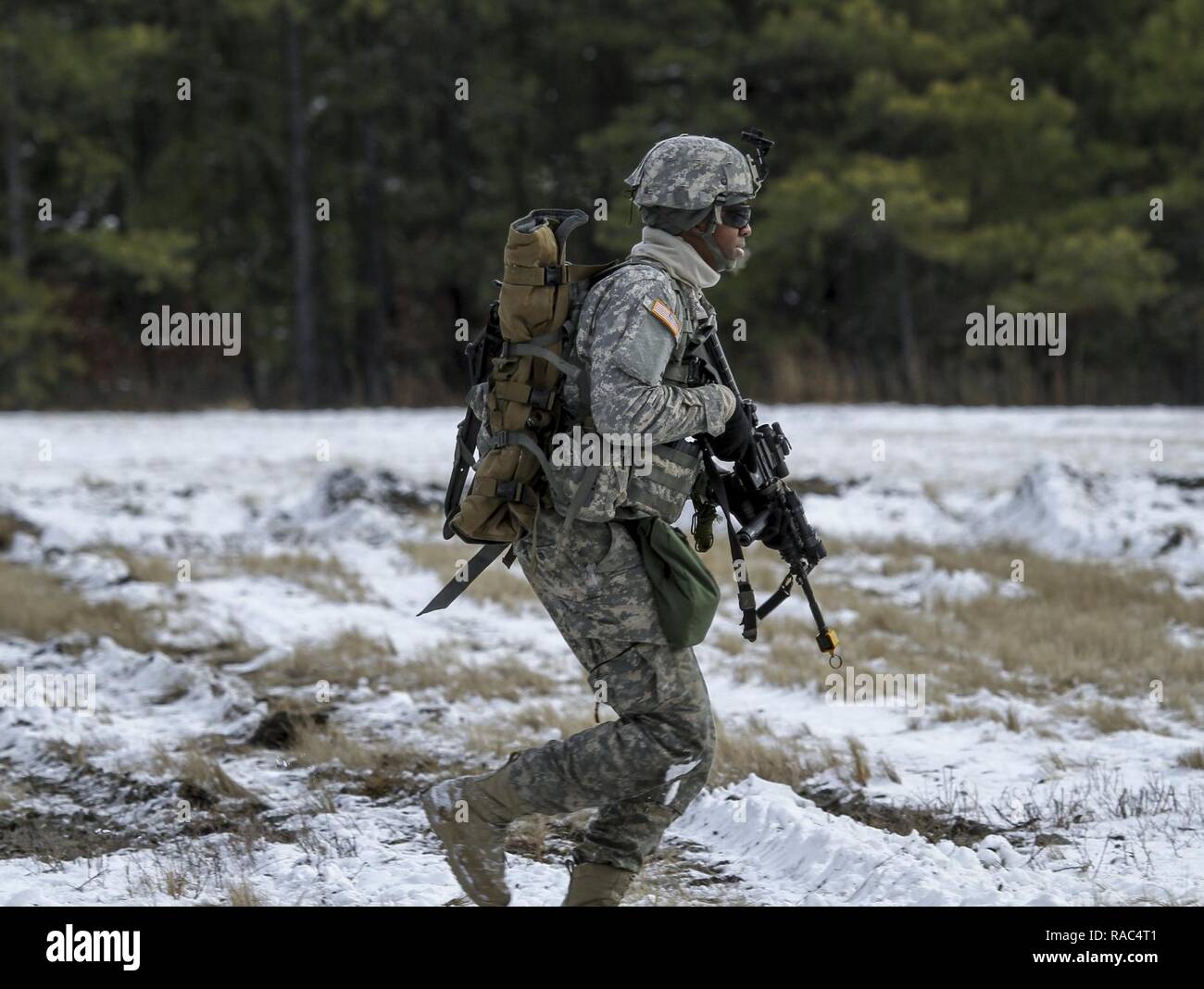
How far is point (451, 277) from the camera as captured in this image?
26.2m

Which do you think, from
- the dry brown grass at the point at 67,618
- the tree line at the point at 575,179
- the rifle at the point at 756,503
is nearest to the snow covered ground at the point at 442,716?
the dry brown grass at the point at 67,618

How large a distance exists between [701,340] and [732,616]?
16.8ft

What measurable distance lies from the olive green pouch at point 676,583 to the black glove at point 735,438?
0.32 metres

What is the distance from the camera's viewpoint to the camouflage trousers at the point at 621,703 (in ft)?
12.9

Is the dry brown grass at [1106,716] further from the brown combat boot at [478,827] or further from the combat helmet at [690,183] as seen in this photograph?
the combat helmet at [690,183]

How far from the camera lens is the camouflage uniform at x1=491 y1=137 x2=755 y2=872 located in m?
3.85

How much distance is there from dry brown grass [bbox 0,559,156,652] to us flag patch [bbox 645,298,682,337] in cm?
503

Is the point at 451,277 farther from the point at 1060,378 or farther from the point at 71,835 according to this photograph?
the point at 71,835

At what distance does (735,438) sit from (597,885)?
130 centimetres

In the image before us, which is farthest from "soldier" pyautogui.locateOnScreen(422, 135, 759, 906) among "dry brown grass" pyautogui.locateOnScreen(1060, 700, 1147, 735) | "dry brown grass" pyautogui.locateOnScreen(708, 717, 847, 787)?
"dry brown grass" pyautogui.locateOnScreen(1060, 700, 1147, 735)

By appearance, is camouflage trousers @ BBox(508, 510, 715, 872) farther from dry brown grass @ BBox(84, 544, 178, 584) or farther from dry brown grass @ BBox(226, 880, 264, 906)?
dry brown grass @ BBox(84, 544, 178, 584)

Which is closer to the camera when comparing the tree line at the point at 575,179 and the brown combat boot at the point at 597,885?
the brown combat boot at the point at 597,885

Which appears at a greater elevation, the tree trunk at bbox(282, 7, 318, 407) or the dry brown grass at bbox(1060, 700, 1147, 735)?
the tree trunk at bbox(282, 7, 318, 407)
